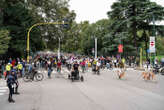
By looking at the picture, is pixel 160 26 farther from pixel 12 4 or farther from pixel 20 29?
pixel 12 4

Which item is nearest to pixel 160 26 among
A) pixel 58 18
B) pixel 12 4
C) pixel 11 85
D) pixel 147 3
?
pixel 147 3

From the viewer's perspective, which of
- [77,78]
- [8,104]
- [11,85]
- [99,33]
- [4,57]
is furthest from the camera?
[99,33]

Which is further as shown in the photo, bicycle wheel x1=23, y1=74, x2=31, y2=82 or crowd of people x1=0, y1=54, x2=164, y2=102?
bicycle wheel x1=23, y1=74, x2=31, y2=82

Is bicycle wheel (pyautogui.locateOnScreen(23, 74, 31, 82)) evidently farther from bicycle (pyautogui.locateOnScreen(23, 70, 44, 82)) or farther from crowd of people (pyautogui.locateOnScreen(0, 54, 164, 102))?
crowd of people (pyautogui.locateOnScreen(0, 54, 164, 102))

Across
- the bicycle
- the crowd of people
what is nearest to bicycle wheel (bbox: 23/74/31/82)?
the bicycle

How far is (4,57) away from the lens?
94.3ft

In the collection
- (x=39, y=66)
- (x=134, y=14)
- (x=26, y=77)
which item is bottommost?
(x=26, y=77)

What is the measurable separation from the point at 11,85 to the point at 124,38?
29850 mm

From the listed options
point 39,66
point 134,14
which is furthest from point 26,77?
point 134,14

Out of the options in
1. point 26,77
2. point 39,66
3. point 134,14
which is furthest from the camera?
point 134,14

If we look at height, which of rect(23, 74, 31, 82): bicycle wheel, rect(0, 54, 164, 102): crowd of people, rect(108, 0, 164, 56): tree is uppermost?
rect(108, 0, 164, 56): tree

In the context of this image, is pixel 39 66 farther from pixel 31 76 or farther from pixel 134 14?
pixel 134 14

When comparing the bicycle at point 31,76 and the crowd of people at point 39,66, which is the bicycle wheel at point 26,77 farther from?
the crowd of people at point 39,66

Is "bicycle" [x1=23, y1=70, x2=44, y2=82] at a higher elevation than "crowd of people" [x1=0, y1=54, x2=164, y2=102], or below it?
below
